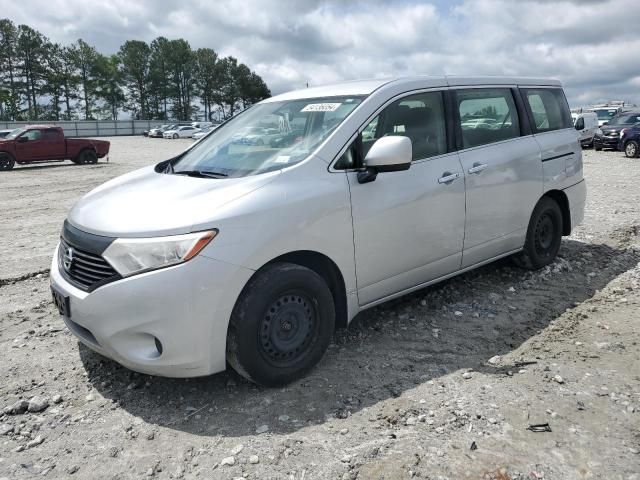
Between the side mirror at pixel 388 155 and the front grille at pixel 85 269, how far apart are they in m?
1.66

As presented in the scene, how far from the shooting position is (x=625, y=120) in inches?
852

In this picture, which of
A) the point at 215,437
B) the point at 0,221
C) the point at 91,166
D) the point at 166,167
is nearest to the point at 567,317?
the point at 215,437

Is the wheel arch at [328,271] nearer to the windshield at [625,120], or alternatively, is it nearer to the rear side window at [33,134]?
the rear side window at [33,134]

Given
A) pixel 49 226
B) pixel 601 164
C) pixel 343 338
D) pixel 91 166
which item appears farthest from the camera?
pixel 91 166

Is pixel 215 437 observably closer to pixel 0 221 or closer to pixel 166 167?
pixel 166 167

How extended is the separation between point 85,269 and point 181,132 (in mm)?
52516

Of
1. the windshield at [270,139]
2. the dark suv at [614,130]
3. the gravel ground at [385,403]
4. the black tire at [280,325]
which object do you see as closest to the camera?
the gravel ground at [385,403]

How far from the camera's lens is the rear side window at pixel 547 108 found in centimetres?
527

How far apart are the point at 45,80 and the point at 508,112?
85431 mm

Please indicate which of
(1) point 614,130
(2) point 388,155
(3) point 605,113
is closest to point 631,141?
(1) point 614,130

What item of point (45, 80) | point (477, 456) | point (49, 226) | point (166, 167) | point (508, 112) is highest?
point (45, 80)

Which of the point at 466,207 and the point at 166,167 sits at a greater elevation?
the point at 166,167

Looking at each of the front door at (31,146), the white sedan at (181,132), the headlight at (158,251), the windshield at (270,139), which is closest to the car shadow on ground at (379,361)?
the headlight at (158,251)

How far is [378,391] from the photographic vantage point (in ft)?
11.0
